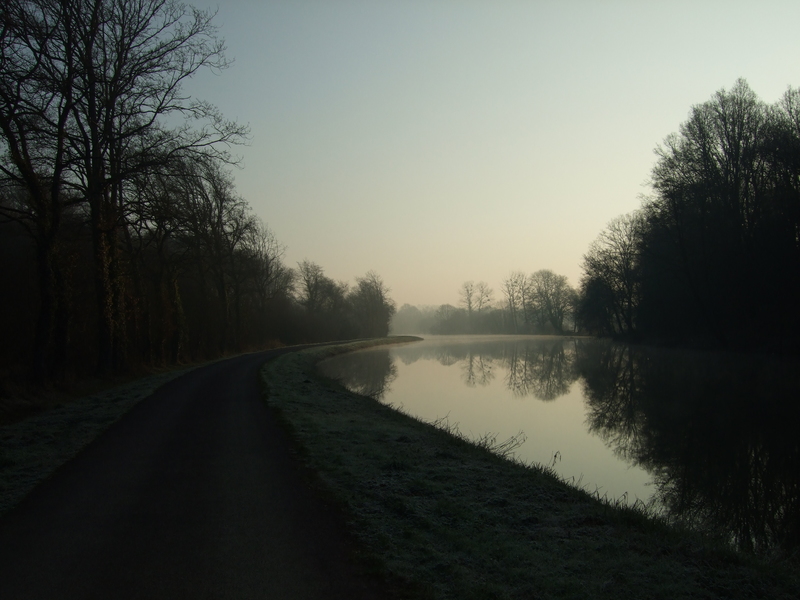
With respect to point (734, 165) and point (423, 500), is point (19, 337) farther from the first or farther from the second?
point (734, 165)

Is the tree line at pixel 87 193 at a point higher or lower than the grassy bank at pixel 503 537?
higher

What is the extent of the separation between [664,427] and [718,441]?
1798 mm

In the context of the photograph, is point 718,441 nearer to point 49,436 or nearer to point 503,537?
point 503,537

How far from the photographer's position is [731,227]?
31.8 metres

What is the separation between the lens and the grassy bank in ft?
14.3

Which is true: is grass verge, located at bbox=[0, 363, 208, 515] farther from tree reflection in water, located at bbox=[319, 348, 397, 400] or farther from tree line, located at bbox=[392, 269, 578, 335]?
tree line, located at bbox=[392, 269, 578, 335]

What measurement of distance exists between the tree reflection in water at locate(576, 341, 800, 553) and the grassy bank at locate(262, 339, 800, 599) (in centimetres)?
184

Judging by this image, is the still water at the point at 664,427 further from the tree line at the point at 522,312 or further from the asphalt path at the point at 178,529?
the tree line at the point at 522,312

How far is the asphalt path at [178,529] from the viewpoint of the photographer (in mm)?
4305

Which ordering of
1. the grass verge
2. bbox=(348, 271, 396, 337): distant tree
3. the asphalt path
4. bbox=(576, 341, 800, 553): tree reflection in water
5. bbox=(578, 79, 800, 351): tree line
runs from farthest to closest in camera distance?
bbox=(348, 271, 396, 337): distant tree < bbox=(578, 79, 800, 351): tree line < bbox=(576, 341, 800, 553): tree reflection in water < the grass verge < the asphalt path

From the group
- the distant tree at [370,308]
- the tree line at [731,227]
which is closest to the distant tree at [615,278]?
the tree line at [731,227]

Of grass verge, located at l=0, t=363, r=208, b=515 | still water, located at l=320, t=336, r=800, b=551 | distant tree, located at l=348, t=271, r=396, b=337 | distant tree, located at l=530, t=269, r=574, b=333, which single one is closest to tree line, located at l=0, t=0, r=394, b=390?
grass verge, located at l=0, t=363, r=208, b=515

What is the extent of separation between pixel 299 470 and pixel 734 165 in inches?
1302

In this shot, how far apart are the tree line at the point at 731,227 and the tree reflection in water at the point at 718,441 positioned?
7.38m
